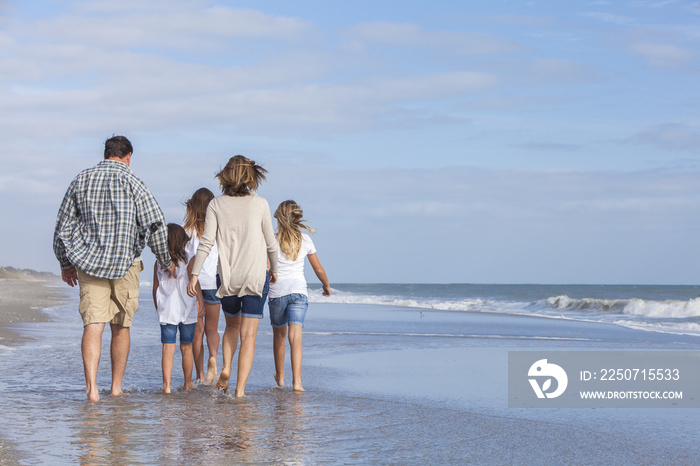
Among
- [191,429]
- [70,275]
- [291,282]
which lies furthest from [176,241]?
[191,429]

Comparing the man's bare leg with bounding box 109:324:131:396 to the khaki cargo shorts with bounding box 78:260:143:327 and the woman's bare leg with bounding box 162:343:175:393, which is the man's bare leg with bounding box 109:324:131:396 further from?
the woman's bare leg with bounding box 162:343:175:393

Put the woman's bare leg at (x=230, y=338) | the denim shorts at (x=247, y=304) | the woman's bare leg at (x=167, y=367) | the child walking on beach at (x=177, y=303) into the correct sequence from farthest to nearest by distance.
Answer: the child walking on beach at (x=177, y=303) < the woman's bare leg at (x=167, y=367) < the woman's bare leg at (x=230, y=338) < the denim shorts at (x=247, y=304)

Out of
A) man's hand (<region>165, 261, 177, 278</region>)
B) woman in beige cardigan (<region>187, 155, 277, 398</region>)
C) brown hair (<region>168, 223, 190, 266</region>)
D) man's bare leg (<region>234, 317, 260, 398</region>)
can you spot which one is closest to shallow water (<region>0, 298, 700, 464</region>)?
Answer: man's bare leg (<region>234, 317, 260, 398</region>)

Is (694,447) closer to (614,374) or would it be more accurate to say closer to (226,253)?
(614,374)

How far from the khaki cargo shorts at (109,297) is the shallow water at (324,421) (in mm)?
621

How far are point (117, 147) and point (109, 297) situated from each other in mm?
1176

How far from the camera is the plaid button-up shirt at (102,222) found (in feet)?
17.6

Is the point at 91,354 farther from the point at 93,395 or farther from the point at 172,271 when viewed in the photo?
the point at 172,271

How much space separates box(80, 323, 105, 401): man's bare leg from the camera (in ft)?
17.6

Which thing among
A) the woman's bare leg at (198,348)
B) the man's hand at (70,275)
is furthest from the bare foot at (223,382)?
the man's hand at (70,275)

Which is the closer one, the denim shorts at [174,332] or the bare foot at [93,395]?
the bare foot at [93,395]

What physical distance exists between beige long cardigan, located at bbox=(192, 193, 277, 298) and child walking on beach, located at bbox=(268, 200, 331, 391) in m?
0.62

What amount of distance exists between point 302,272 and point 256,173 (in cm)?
110

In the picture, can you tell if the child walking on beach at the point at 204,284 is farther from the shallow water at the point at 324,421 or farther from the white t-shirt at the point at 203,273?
the shallow water at the point at 324,421
